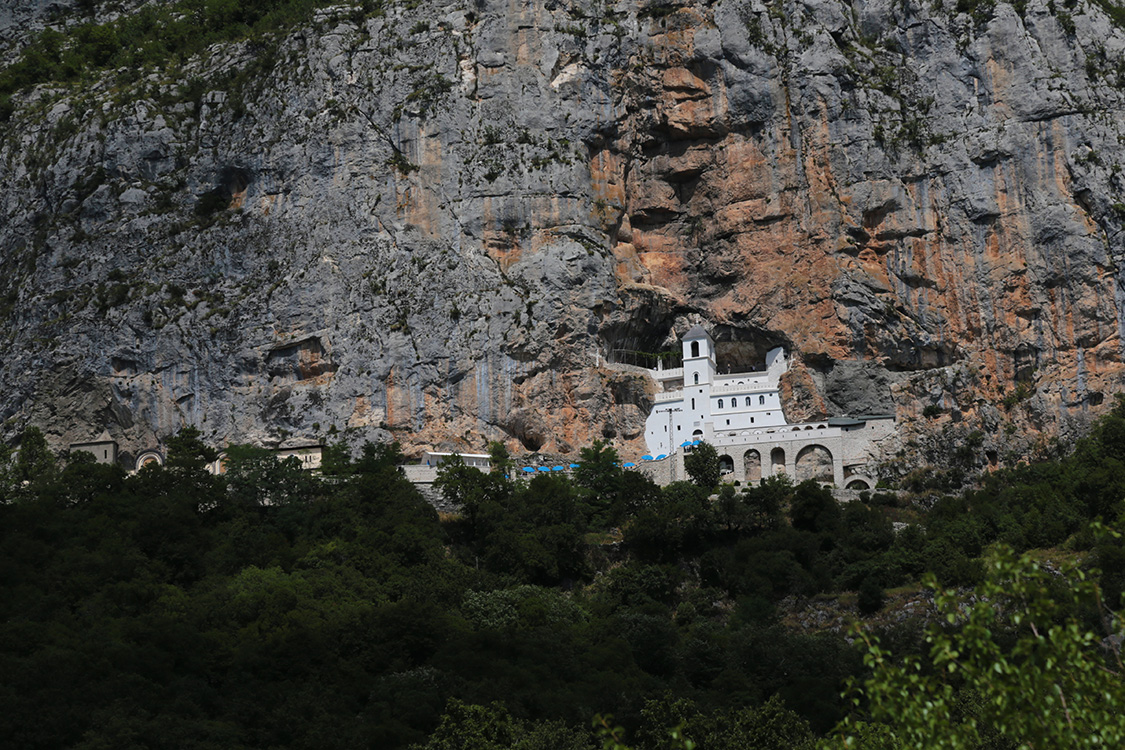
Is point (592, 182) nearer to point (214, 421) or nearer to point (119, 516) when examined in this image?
point (214, 421)

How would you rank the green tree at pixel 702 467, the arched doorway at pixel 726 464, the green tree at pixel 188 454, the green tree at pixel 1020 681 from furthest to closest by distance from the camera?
1. the arched doorway at pixel 726 464
2. the green tree at pixel 702 467
3. the green tree at pixel 188 454
4. the green tree at pixel 1020 681

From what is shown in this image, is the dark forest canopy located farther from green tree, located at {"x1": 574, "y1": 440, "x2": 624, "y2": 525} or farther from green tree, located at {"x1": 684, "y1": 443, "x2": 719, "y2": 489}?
green tree, located at {"x1": 684, "y1": 443, "x2": 719, "y2": 489}

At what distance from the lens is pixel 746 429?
→ 71.5 m

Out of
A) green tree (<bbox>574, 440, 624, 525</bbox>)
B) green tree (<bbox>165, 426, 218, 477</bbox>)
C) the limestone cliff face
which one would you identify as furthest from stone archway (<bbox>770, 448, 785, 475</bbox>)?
green tree (<bbox>165, 426, 218, 477</bbox>)

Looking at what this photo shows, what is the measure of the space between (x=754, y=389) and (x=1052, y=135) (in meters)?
22.9

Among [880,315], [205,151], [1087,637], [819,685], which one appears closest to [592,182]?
[880,315]

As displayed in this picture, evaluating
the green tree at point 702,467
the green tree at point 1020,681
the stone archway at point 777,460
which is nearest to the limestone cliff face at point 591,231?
the stone archway at point 777,460

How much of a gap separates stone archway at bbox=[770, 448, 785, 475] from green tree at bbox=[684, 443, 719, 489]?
148 inches

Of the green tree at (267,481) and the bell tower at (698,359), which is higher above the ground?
the bell tower at (698,359)

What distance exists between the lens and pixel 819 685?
43938mm

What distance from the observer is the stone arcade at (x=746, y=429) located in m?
68.3

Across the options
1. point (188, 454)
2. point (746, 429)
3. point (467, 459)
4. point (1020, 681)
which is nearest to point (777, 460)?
point (746, 429)

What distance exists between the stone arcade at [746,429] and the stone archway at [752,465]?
57 millimetres

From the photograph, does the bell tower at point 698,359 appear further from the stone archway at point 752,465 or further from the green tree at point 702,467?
the green tree at point 702,467
